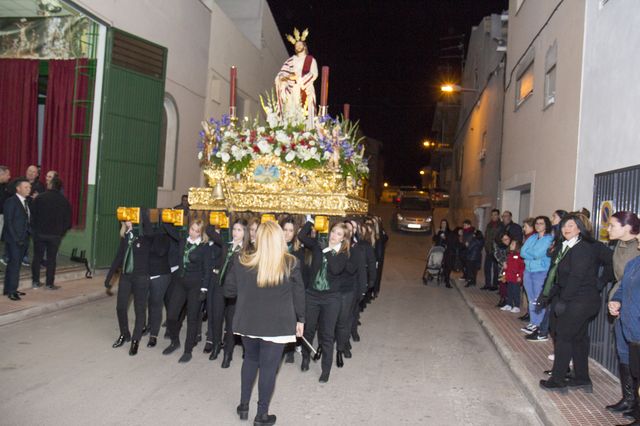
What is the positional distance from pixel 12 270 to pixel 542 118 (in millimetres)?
10164

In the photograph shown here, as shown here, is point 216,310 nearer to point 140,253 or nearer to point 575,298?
point 140,253

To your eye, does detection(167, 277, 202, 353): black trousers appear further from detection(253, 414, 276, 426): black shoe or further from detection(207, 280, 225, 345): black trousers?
detection(253, 414, 276, 426): black shoe

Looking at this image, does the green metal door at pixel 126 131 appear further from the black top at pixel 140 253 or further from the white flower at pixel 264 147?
the black top at pixel 140 253

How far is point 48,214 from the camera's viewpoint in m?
10.2

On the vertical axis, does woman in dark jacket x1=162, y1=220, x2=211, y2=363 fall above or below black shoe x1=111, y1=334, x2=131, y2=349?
above

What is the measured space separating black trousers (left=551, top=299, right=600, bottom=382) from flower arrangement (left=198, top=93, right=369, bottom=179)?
12.6 ft

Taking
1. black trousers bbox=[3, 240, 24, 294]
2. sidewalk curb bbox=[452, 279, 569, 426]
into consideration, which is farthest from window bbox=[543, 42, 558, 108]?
black trousers bbox=[3, 240, 24, 294]

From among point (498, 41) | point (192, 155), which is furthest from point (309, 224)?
point (498, 41)

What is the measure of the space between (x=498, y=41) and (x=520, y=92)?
17.8 feet

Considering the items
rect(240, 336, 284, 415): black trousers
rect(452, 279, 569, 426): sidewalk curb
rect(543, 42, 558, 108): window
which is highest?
rect(543, 42, 558, 108): window

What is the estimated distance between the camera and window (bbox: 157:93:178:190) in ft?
52.5

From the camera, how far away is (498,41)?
19.3m

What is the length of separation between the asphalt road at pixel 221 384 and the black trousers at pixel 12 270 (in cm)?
113

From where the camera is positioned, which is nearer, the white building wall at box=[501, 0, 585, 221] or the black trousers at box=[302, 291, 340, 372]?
the black trousers at box=[302, 291, 340, 372]
